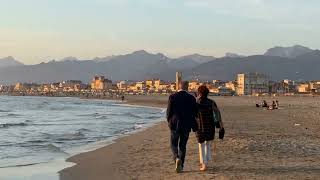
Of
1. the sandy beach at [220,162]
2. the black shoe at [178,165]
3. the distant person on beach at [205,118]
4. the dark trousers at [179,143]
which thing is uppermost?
the distant person on beach at [205,118]

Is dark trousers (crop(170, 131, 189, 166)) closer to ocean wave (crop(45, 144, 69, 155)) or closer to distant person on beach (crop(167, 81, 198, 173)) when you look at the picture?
distant person on beach (crop(167, 81, 198, 173))

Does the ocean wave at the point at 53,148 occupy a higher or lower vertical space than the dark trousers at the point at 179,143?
lower

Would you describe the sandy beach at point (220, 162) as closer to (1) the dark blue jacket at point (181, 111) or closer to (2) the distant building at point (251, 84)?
(1) the dark blue jacket at point (181, 111)

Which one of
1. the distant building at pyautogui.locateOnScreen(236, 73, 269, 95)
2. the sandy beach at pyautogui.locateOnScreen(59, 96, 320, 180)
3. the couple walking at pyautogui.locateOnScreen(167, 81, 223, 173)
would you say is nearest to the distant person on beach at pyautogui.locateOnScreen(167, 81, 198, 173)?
the couple walking at pyautogui.locateOnScreen(167, 81, 223, 173)

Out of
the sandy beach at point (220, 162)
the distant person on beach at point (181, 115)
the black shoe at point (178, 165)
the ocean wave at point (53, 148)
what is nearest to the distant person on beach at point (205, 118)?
the distant person on beach at point (181, 115)

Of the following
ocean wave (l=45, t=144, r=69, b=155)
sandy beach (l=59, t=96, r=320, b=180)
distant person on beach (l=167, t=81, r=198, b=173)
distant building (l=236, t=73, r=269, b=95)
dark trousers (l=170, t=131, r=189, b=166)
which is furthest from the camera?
distant building (l=236, t=73, r=269, b=95)

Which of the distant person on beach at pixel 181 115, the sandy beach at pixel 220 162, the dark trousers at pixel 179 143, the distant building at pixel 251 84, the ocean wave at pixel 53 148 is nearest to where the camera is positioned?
the sandy beach at pixel 220 162

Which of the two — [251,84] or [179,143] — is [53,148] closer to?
[179,143]

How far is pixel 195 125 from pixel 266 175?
1.54 m

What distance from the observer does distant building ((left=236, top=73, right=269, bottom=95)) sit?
181125 mm

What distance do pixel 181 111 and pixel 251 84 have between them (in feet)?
587

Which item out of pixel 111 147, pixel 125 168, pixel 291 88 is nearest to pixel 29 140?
pixel 111 147

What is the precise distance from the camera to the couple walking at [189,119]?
9.30 m

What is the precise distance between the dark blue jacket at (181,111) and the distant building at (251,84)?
561 ft
